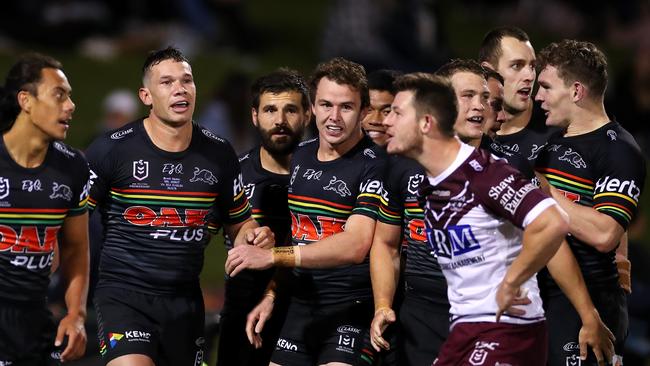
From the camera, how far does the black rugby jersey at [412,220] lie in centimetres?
797

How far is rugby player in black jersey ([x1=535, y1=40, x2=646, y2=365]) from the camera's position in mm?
7711

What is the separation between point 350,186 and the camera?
8273 mm

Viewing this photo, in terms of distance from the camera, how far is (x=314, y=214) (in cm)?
830

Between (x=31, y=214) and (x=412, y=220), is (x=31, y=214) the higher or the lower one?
the lower one

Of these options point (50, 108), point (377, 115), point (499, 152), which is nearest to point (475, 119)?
point (499, 152)

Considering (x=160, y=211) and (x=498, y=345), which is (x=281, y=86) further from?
(x=498, y=345)

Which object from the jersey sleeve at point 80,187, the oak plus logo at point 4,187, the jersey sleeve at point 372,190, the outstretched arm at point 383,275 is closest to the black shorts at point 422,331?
the outstretched arm at point 383,275

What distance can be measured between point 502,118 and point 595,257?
3.87ft

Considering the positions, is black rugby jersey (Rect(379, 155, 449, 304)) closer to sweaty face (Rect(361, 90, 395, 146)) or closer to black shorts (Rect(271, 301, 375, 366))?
black shorts (Rect(271, 301, 375, 366))

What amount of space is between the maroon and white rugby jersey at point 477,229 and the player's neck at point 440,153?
3 centimetres

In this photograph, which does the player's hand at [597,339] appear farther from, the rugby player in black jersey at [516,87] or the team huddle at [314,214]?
the rugby player in black jersey at [516,87]

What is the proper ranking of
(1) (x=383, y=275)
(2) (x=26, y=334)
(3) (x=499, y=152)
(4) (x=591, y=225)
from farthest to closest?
(1) (x=383, y=275) < (3) (x=499, y=152) < (2) (x=26, y=334) < (4) (x=591, y=225)

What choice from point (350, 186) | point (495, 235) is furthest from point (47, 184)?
point (495, 235)

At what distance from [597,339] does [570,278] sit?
0.49 meters
